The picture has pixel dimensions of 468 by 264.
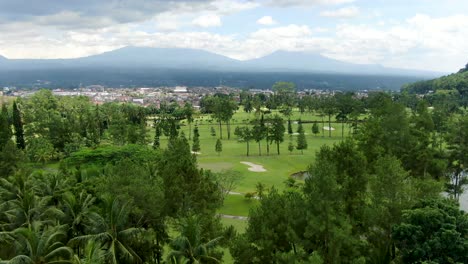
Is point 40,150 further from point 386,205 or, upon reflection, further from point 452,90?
point 452,90

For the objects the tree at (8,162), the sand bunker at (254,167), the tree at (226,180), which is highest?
the tree at (8,162)

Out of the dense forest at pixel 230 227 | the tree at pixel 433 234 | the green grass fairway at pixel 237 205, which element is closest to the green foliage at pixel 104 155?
the green grass fairway at pixel 237 205

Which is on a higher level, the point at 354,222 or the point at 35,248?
the point at 35,248

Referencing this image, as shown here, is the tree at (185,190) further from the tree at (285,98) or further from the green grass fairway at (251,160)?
the tree at (285,98)

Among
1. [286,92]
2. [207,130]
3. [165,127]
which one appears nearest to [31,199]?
[165,127]

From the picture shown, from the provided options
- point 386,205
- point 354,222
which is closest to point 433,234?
point 386,205

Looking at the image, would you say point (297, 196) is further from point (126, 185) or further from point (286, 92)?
point (286, 92)

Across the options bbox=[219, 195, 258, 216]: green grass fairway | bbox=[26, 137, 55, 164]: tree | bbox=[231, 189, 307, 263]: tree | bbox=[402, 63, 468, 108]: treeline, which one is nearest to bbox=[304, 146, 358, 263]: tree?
bbox=[231, 189, 307, 263]: tree

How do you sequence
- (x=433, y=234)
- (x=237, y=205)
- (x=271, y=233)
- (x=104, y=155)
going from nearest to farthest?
(x=433, y=234), (x=271, y=233), (x=237, y=205), (x=104, y=155)
